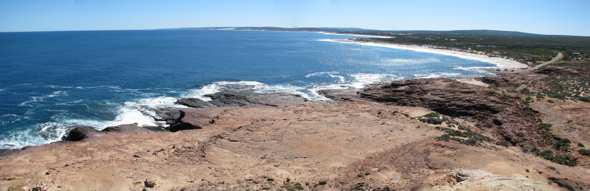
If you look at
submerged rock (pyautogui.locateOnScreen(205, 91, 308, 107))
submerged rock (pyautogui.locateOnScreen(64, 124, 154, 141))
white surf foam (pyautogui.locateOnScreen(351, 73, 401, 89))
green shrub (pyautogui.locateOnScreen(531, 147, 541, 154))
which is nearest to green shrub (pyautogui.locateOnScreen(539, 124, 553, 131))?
green shrub (pyautogui.locateOnScreen(531, 147, 541, 154))

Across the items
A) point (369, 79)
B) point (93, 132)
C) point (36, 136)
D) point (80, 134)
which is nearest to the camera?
point (80, 134)

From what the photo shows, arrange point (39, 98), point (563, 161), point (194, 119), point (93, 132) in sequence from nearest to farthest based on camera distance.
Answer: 1. point (563, 161)
2. point (93, 132)
3. point (194, 119)
4. point (39, 98)

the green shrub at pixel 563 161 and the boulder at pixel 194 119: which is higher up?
the green shrub at pixel 563 161

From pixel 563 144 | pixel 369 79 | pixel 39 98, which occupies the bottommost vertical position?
pixel 39 98

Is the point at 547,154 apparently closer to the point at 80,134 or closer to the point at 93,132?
the point at 93,132

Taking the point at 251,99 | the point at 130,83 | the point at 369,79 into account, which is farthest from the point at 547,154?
the point at 130,83

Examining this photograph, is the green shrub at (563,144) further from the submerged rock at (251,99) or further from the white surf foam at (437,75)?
the white surf foam at (437,75)

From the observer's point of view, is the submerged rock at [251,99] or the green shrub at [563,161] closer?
the green shrub at [563,161]

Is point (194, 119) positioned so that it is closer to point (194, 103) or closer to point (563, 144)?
point (194, 103)

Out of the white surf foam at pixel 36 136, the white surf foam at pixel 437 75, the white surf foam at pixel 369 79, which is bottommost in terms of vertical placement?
the white surf foam at pixel 36 136

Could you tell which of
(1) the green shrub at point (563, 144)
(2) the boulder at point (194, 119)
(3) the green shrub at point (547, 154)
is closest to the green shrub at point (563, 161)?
(3) the green shrub at point (547, 154)

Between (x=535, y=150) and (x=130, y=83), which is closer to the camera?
(x=535, y=150)

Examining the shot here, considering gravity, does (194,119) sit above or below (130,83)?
below
